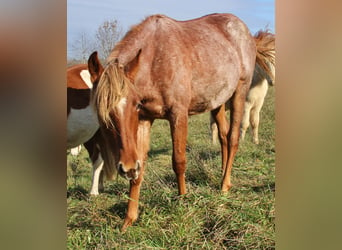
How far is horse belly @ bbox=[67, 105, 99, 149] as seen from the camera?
2775 mm

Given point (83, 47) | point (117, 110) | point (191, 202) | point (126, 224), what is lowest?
point (126, 224)

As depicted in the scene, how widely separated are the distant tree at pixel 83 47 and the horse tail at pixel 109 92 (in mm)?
169

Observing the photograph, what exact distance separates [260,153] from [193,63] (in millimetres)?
757

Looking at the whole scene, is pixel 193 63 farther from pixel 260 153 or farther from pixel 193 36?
pixel 260 153

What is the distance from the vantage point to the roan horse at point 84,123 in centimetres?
270

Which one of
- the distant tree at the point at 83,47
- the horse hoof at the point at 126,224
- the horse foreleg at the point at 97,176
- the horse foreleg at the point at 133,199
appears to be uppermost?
the distant tree at the point at 83,47

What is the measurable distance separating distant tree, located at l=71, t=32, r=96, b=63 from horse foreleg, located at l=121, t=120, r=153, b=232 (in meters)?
0.53

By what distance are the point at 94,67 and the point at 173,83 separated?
1.64ft

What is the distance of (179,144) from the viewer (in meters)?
2.87

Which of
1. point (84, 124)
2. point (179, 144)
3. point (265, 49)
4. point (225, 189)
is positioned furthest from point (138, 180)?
point (265, 49)

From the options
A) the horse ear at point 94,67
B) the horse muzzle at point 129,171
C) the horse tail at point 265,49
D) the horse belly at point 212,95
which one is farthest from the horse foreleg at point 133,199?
the horse tail at point 265,49

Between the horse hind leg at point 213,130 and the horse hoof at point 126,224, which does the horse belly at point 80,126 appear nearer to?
the horse hoof at point 126,224

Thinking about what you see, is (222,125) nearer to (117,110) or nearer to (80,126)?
(117,110)
